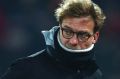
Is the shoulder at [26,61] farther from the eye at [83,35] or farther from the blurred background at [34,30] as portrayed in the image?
the blurred background at [34,30]

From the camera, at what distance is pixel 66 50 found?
2.60 meters

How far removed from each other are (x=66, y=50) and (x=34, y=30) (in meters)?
4.30

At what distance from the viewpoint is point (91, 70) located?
2.74 metres

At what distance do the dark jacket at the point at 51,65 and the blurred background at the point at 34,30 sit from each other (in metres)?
3.79

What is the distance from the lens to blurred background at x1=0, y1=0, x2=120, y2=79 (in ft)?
21.7

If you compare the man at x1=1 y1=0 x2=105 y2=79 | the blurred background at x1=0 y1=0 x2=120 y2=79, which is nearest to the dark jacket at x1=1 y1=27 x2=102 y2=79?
the man at x1=1 y1=0 x2=105 y2=79

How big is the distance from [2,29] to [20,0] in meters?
0.45

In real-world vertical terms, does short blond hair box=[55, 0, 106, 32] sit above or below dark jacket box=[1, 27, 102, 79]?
above

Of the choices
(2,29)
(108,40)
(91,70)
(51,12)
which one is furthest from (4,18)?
(91,70)

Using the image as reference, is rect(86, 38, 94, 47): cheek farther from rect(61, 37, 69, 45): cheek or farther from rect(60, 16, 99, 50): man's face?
rect(61, 37, 69, 45): cheek

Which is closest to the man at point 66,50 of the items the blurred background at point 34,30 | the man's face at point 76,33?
the man's face at point 76,33

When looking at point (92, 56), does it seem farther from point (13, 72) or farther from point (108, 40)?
point (108, 40)

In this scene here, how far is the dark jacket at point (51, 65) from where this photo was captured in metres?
2.58

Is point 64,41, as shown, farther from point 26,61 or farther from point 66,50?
point 26,61
